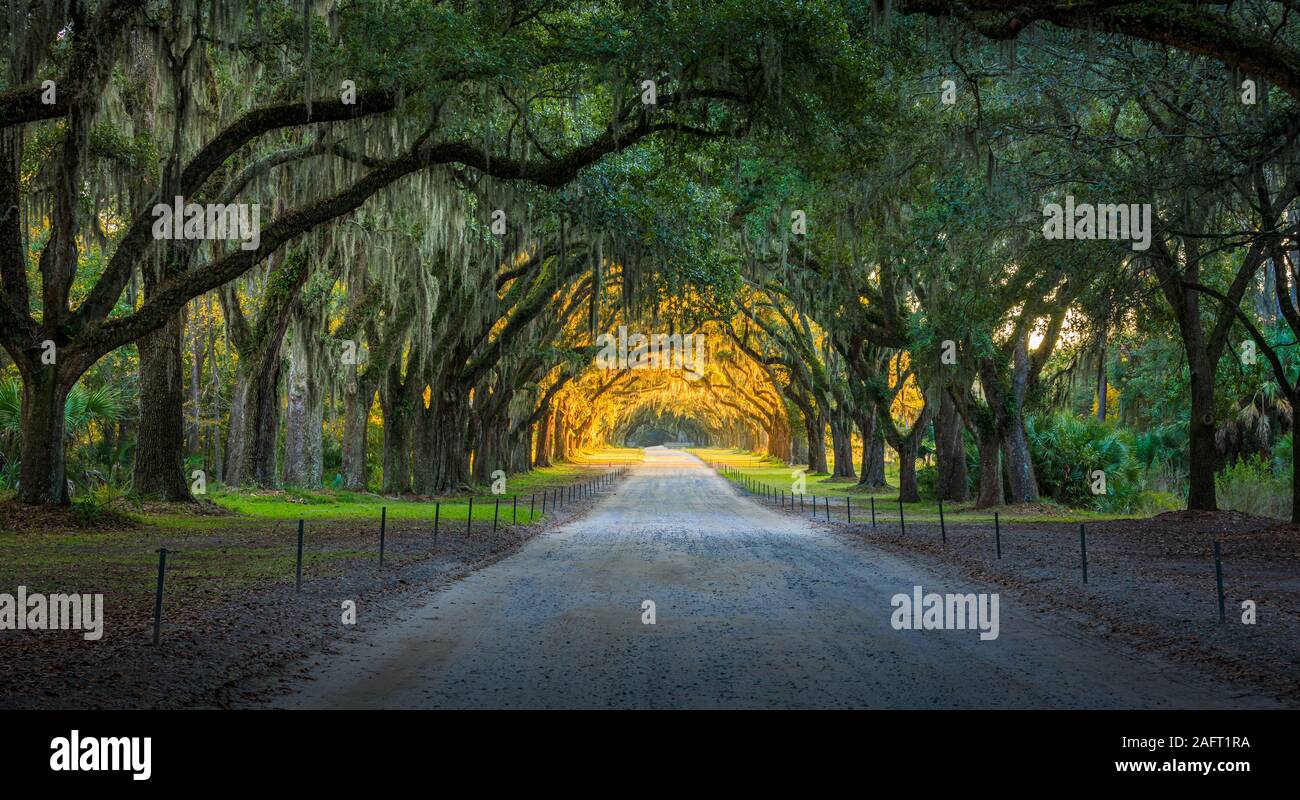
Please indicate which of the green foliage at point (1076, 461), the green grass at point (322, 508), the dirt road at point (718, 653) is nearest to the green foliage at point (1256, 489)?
the green foliage at point (1076, 461)

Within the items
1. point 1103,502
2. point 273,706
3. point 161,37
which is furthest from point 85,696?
point 1103,502

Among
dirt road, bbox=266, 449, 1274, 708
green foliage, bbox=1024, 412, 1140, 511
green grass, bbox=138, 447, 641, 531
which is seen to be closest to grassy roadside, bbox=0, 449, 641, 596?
green grass, bbox=138, 447, 641, 531

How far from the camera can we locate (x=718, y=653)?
28.1ft

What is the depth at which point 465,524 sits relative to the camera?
22578 millimetres

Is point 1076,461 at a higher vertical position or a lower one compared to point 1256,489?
higher

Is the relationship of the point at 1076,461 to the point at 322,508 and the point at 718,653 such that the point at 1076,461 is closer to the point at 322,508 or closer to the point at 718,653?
the point at 322,508

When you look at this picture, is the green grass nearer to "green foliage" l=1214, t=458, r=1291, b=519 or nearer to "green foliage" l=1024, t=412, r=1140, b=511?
"green foliage" l=1024, t=412, r=1140, b=511

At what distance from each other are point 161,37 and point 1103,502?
28411mm

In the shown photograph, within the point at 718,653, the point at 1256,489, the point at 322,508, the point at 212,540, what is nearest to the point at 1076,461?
the point at 1256,489

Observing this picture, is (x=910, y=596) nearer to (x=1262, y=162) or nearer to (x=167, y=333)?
(x=1262, y=162)

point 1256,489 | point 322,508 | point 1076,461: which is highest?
point 1076,461

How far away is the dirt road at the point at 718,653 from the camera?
700cm

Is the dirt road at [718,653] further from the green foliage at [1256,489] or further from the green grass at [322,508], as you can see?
the green foliage at [1256,489]

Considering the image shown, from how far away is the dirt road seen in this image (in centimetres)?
700
